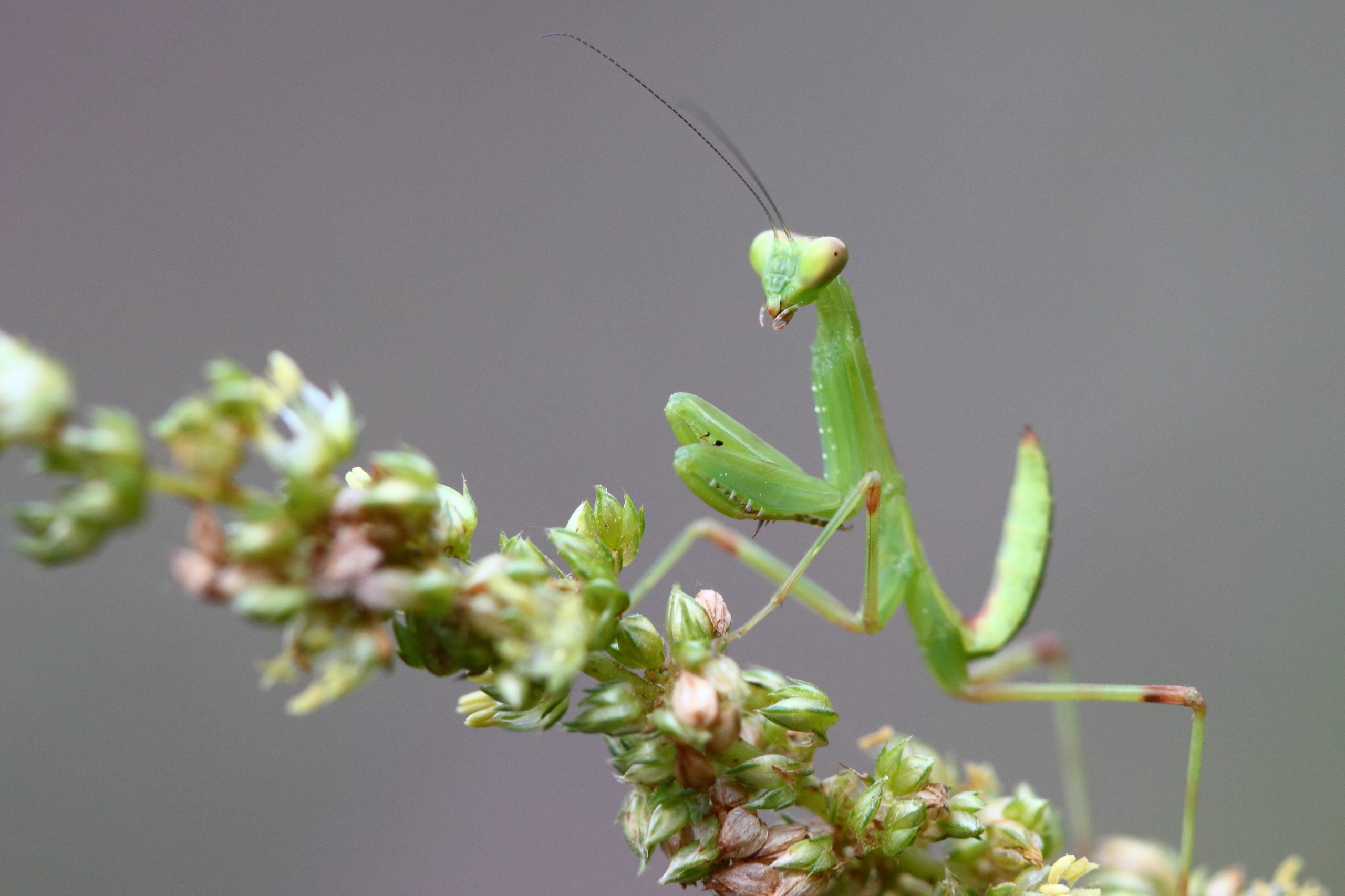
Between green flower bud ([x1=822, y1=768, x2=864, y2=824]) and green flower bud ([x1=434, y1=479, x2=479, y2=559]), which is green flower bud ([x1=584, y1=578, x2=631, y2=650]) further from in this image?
green flower bud ([x1=822, y1=768, x2=864, y2=824])

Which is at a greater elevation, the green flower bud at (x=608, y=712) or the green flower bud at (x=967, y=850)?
the green flower bud at (x=608, y=712)

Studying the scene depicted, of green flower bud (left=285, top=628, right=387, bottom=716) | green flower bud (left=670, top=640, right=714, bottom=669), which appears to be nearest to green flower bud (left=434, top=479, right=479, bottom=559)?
green flower bud (left=285, top=628, right=387, bottom=716)

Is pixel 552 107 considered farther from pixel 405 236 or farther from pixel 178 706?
pixel 178 706

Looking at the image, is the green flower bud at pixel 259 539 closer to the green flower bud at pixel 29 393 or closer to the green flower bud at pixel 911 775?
the green flower bud at pixel 29 393

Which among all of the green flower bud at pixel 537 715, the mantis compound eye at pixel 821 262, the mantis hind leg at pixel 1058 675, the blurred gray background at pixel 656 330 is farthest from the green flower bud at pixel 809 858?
the blurred gray background at pixel 656 330

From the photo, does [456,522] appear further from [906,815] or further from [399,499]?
[906,815]

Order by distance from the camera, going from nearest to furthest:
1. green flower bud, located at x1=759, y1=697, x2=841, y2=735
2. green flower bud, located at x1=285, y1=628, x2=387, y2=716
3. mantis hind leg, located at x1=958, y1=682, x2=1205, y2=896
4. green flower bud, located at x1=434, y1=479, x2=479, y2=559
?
green flower bud, located at x1=285, y1=628, x2=387, y2=716 < green flower bud, located at x1=434, y1=479, x2=479, y2=559 < green flower bud, located at x1=759, y1=697, x2=841, y2=735 < mantis hind leg, located at x1=958, y1=682, x2=1205, y2=896
